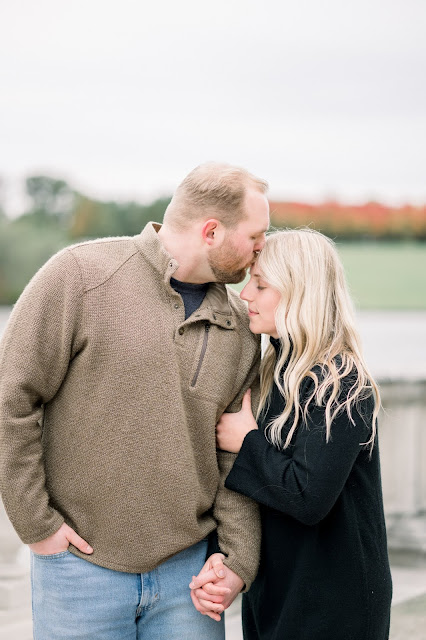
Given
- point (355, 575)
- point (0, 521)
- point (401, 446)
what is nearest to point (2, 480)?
point (355, 575)

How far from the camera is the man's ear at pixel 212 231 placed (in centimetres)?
239

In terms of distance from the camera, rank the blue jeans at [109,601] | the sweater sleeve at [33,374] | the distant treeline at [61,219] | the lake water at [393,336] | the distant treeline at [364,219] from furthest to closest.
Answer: the distant treeline at [61,219] < the distant treeline at [364,219] < the lake water at [393,336] < the blue jeans at [109,601] < the sweater sleeve at [33,374]

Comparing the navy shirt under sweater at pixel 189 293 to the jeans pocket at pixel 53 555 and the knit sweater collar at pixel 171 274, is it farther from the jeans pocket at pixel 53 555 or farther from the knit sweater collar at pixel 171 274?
the jeans pocket at pixel 53 555

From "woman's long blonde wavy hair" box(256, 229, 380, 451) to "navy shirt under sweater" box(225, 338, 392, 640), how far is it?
0.12ft

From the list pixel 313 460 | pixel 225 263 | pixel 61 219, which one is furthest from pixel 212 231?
pixel 61 219

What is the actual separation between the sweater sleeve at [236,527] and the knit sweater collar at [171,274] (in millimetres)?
260

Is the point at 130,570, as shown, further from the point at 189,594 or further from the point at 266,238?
the point at 266,238

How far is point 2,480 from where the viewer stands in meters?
2.24

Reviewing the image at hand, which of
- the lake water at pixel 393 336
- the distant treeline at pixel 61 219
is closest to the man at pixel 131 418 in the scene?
the lake water at pixel 393 336

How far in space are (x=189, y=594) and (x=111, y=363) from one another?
708 millimetres

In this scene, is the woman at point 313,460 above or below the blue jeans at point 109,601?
above

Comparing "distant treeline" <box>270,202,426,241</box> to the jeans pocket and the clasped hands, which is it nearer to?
the clasped hands

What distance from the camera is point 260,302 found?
2438 millimetres

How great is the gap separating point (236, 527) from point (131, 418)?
0.45 metres
